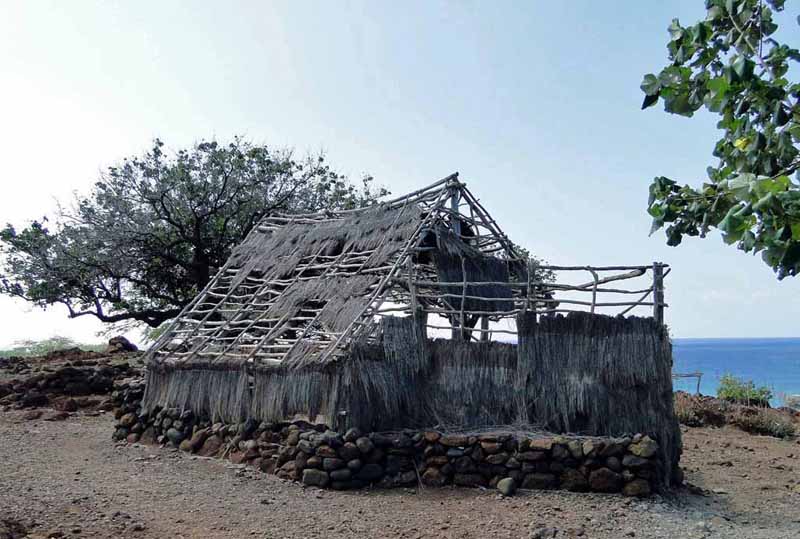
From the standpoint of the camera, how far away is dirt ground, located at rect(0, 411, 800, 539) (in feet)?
21.3

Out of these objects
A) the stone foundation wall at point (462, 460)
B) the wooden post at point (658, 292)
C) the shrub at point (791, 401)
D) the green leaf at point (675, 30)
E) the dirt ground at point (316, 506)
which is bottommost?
the dirt ground at point (316, 506)

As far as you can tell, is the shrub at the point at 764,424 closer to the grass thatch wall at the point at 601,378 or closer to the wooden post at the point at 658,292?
the grass thatch wall at the point at 601,378

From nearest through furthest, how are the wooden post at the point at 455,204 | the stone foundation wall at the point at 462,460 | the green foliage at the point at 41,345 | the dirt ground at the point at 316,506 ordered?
the dirt ground at the point at 316,506, the stone foundation wall at the point at 462,460, the wooden post at the point at 455,204, the green foliage at the point at 41,345

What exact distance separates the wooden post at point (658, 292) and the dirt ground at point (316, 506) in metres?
2.06

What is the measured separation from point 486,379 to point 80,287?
507 inches

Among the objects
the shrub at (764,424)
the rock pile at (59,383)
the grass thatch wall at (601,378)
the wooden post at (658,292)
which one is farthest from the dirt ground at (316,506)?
the rock pile at (59,383)

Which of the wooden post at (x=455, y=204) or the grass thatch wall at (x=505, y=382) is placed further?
the wooden post at (x=455, y=204)

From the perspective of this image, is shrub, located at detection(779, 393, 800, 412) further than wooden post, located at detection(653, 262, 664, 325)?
Yes

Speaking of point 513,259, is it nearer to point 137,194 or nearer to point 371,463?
point 371,463

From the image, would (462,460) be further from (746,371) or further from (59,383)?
(746,371)

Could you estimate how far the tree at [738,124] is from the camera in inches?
107

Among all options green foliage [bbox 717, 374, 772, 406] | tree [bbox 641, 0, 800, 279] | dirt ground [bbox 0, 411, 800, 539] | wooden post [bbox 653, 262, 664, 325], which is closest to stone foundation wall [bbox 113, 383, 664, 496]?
dirt ground [bbox 0, 411, 800, 539]

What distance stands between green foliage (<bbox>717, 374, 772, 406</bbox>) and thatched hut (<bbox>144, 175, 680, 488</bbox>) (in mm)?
8027

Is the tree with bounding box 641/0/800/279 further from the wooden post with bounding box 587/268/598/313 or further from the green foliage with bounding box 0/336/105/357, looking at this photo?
the green foliage with bounding box 0/336/105/357
